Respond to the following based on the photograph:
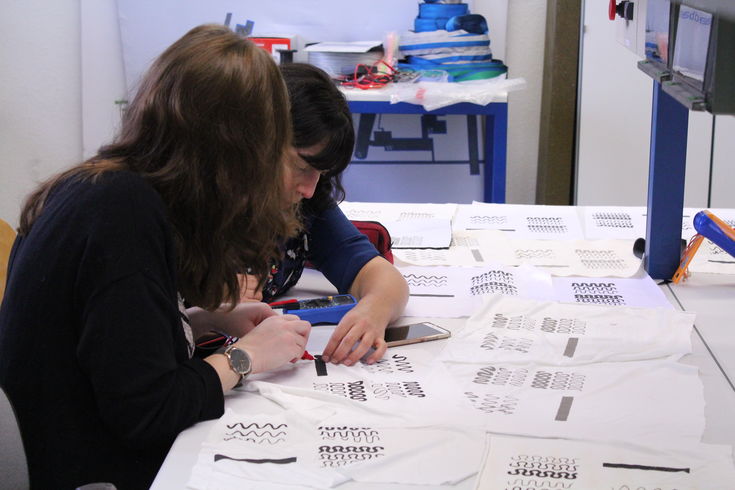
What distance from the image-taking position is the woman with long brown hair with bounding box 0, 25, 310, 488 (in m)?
0.88

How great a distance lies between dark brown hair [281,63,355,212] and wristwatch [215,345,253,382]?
37 cm

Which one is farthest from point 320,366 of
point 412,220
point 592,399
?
point 412,220

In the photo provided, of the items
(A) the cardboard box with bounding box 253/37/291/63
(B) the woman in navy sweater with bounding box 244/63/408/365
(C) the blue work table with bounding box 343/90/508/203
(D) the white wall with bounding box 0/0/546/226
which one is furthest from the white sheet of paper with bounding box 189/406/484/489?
(D) the white wall with bounding box 0/0/546/226

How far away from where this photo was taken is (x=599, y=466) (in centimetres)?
86

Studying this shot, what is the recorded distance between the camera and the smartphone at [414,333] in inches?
49.1

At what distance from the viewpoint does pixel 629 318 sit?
1.31 meters

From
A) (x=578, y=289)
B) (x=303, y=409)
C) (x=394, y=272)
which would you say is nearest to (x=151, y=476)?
(x=303, y=409)

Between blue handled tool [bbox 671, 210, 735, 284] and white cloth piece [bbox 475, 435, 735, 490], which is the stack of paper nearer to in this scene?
blue handled tool [bbox 671, 210, 735, 284]

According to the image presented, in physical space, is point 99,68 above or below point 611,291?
above

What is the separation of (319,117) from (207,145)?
1.32 ft

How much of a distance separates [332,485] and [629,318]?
2.15 ft

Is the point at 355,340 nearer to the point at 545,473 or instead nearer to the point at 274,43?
the point at 545,473

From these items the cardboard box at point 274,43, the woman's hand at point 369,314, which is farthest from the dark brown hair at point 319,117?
the cardboard box at point 274,43

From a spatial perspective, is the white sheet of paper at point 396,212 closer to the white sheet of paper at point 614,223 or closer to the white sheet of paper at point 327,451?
the white sheet of paper at point 614,223
